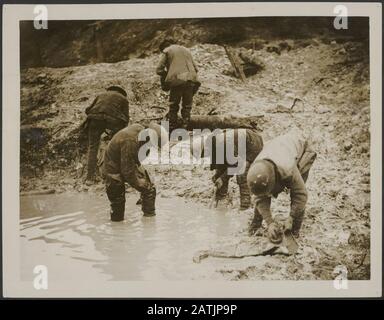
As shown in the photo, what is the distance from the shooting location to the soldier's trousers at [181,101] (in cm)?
334

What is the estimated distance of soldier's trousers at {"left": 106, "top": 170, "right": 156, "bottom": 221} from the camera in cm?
329

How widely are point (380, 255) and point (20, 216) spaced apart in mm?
2280

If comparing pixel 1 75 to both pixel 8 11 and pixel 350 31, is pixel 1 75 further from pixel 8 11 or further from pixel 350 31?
pixel 350 31

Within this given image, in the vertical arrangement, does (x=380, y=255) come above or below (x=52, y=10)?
below

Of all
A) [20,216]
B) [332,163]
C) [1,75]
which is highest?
[1,75]

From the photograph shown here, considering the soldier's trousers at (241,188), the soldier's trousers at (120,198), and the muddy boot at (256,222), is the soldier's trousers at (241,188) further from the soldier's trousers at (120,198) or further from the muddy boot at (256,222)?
the soldier's trousers at (120,198)

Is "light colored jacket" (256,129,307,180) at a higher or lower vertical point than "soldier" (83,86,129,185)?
lower

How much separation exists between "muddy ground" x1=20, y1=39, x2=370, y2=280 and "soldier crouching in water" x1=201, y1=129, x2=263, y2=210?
47 millimetres

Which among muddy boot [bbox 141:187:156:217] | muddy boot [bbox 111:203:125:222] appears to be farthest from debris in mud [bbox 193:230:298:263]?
muddy boot [bbox 111:203:125:222]

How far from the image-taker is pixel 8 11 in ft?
11.1

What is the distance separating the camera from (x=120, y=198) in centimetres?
329

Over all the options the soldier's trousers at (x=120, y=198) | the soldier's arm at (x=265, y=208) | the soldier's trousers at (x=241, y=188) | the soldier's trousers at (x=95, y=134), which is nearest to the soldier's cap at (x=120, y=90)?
the soldier's trousers at (x=95, y=134)

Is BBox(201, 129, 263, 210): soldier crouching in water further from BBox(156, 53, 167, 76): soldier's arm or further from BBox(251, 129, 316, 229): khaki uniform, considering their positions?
BBox(156, 53, 167, 76): soldier's arm
